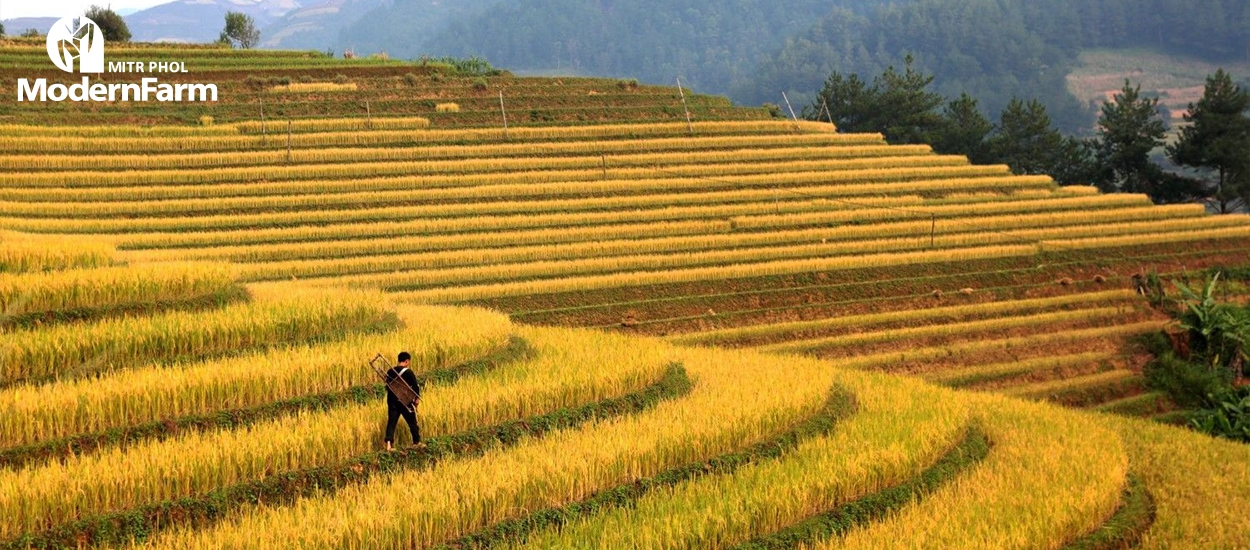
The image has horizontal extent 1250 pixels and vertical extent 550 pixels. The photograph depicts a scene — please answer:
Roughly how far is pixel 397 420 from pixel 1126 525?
643 centimetres

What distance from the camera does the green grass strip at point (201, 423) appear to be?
8.63 metres

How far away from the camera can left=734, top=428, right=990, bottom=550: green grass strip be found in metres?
8.34

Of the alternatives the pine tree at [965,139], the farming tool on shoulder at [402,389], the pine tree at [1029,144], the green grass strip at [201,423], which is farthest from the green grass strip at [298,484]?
the pine tree at [965,139]

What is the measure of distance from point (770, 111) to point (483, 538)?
33655 millimetres

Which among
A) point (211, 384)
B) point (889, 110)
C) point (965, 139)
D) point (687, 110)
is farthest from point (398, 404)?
point (889, 110)

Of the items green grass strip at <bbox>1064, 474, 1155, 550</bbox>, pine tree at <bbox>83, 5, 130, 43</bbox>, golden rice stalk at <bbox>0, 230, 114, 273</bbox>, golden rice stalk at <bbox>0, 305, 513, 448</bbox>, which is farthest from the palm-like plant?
pine tree at <bbox>83, 5, 130, 43</bbox>

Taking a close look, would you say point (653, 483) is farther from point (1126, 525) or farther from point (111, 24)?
point (111, 24)

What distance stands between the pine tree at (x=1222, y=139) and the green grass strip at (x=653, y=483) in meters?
38.3

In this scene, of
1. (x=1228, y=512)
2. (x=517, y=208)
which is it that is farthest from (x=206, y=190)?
(x=1228, y=512)

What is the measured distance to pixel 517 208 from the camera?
27188 mm

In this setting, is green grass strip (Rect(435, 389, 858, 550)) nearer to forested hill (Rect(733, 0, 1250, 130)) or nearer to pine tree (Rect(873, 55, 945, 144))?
pine tree (Rect(873, 55, 945, 144))

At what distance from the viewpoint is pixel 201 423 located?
9.51 metres

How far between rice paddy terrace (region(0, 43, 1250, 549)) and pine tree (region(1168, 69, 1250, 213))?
1290cm

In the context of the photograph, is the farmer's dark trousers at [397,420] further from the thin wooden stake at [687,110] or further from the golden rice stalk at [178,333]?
the thin wooden stake at [687,110]
